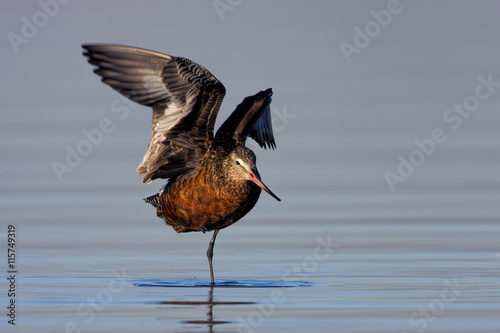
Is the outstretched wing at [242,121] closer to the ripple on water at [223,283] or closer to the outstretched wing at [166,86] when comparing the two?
the outstretched wing at [166,86]

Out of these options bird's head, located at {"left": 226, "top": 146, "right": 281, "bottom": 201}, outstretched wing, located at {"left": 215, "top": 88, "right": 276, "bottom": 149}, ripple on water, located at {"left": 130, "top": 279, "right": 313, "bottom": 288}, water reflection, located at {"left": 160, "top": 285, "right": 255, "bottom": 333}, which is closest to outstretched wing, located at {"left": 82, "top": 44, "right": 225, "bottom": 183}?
bird's head, located at {"left": 226, "top": 146, "right": 281, "bottom": 201}

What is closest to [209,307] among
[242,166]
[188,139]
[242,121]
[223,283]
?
[223,283]

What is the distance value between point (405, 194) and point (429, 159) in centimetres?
176

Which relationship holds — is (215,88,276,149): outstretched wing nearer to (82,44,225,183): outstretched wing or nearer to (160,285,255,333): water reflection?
(82,44,225,183): outstretched wing

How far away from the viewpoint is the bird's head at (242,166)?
1018 centimetres

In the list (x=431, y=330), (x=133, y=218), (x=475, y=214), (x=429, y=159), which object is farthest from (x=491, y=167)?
(x=431, y=330)

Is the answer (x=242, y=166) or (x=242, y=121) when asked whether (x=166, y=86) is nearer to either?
(x=242, y=166)

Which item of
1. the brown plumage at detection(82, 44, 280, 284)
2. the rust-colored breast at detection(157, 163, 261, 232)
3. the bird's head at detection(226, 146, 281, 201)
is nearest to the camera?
the brown plumage at detection(82, 44, 280, 284)

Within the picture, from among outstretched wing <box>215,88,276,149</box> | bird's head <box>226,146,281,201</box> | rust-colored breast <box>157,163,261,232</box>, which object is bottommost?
rust-colored breast <box>157,163,261,232</box>

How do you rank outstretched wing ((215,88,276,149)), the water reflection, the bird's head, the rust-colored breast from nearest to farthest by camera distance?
1. the water reflection
2. the bird's head
3. the rust-colored breast
4. outstretched wing ((215,88,276,149))

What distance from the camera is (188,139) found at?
10.4 meters

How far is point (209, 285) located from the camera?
988cm

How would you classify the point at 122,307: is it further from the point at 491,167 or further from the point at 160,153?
the point at 491,167

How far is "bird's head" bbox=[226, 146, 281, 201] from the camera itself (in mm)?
10180
